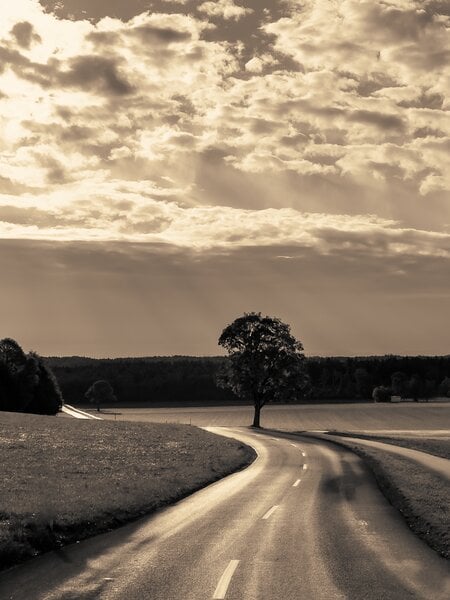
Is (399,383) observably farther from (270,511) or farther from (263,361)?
(270,511)

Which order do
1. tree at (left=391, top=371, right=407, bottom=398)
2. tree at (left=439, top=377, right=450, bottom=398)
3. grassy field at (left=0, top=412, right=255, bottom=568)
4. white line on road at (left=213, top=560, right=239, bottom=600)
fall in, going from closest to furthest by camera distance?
white line on road at (left=213, top=560, right=239, bottom=600)
grassy field at (left=0, top=412, right=255, bottom=568)
tree at (left=391, top=371, right=407, bottom=398)
tree at (left=439, top=377, right=450, bottom=398)

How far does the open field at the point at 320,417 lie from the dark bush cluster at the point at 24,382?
564 inches

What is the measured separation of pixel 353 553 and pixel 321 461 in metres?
26.9

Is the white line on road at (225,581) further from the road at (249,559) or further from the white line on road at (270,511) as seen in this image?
the white line on road at (270,511)

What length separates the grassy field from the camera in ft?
57.1

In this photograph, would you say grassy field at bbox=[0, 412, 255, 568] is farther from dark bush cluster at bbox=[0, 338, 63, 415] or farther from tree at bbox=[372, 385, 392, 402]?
tree at bbox=[372, 385, 392, 402]

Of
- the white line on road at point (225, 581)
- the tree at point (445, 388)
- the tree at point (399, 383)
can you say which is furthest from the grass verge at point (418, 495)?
the tree at point (445, 388)

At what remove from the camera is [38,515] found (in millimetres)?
18188

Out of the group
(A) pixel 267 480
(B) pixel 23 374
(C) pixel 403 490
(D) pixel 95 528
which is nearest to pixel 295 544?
(D) pixel 95 528

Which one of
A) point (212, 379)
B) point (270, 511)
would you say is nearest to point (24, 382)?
point (270, 511)

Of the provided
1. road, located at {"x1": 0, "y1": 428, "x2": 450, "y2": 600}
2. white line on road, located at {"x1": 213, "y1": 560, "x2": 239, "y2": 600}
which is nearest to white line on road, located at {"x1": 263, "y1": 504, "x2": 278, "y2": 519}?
road, located at {"x1": 0, "y1": 428, "x2": 450, "y2": 600}

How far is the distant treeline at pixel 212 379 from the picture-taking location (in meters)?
169

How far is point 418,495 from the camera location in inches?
949

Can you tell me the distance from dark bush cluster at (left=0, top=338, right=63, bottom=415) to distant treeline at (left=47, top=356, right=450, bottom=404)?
198 ft
